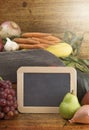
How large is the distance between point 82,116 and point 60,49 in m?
0.37

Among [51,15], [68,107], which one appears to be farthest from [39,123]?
[51,15]

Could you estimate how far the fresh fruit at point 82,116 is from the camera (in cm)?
125

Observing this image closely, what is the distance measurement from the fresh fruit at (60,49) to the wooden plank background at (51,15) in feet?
0.78

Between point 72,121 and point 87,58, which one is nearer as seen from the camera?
point 72,121

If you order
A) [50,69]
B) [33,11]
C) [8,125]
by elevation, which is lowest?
[8,125]

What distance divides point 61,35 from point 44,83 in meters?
0.45

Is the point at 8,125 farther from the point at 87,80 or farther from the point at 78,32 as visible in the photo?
the point at 78,32

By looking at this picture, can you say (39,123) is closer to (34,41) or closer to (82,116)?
(82,116)

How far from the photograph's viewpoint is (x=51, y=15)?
5.92 ft

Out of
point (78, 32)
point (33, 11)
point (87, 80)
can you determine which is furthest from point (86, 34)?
point (87, 80)

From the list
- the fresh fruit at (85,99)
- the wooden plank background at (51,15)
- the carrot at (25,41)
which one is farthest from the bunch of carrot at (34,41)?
the fresh fruit at (85,99)

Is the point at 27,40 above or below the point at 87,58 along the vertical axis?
above

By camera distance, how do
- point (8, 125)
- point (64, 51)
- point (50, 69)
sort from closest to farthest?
point (8, 125), point (50, 69), point (64, 51)

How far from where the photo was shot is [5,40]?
158 centimetres
